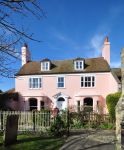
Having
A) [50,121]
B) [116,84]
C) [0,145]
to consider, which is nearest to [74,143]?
[0,145]

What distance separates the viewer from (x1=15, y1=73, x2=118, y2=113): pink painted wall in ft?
141

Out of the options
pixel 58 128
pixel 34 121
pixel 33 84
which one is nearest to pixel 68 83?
pixel 33 84

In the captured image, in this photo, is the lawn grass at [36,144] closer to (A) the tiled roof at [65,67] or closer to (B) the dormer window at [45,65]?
(A) the tiled roof at [65,67]

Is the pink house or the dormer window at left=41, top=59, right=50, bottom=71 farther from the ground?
the dormer window at left=41, top=59, right=50, bottom=71

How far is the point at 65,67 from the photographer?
4562 cm

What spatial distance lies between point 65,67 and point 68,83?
99.9 inches

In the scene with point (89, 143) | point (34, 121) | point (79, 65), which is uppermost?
point (79, 65)

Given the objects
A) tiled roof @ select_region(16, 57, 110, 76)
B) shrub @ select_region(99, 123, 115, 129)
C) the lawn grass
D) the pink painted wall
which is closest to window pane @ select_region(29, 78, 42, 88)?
the pink painted wall

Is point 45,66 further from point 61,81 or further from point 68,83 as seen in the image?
point 68,83

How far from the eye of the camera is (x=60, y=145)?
1627 centimetres

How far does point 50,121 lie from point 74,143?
5.60m

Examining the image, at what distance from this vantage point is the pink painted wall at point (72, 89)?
141 ft

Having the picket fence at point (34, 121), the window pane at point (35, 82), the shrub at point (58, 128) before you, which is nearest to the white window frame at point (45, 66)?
the window pane at point (35, 82)

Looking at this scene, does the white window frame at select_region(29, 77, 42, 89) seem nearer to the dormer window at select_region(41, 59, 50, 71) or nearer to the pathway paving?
the dormer window at select_region(41, 59, 50, 71)
